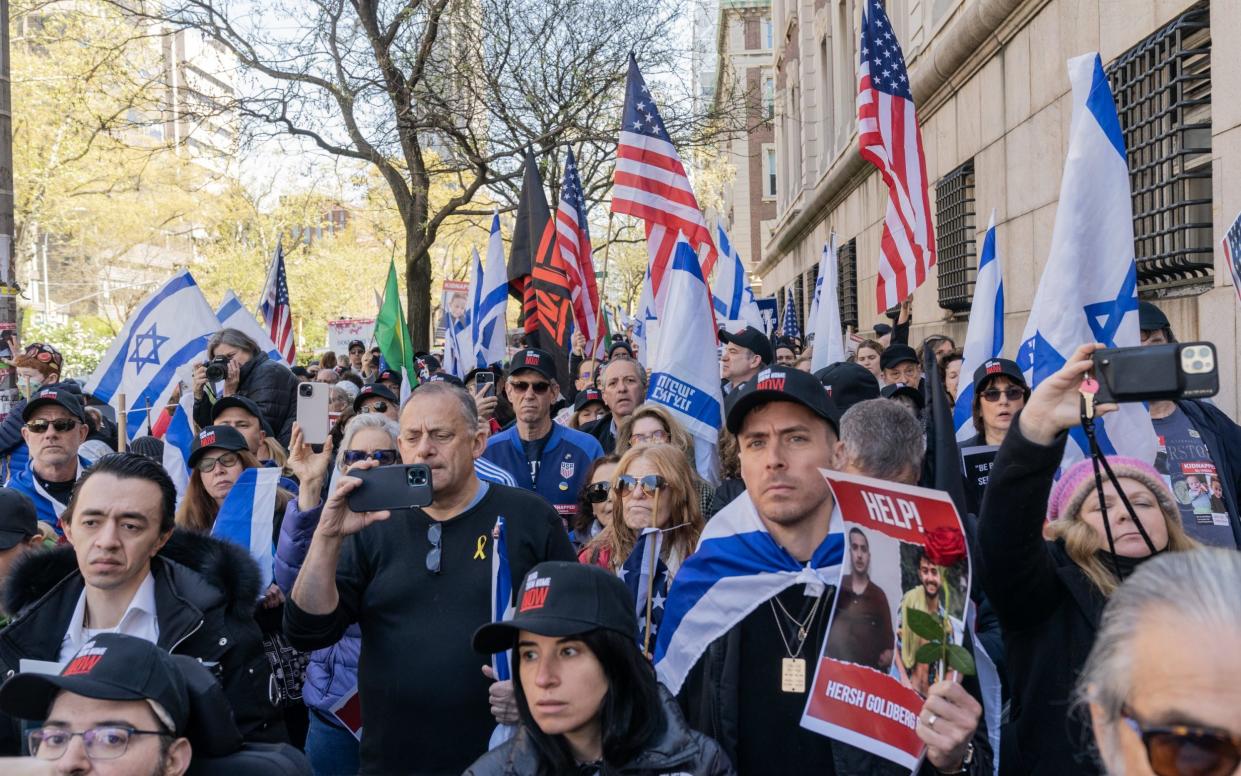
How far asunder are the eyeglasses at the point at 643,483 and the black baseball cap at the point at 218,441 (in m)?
1.95

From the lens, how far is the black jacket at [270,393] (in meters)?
8.71

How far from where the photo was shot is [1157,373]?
2.50 metres

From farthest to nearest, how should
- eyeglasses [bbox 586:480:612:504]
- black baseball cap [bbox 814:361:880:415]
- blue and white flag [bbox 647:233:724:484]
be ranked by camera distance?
black baseball cap [bbox 814:361:880:415] → blue and white flag [bbox 647:233:724:484] → eyeglasses [bbox 586:480:612:504]

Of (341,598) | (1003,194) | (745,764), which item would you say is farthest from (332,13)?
(745,764)

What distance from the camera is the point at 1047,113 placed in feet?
38.5

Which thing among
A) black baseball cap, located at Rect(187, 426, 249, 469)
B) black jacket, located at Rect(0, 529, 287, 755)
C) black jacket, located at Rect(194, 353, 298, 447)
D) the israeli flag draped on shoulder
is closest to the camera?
black jacket, located at Rect(194, 353, 298, 447)

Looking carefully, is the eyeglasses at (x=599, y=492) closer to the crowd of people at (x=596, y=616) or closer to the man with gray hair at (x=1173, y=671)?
the crowd of people at (x=596, y=616)

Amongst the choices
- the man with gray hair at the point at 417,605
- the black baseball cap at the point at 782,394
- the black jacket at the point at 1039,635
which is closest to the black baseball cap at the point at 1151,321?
the black jacket at the point at 1039,635

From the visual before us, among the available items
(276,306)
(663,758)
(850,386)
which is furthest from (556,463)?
(276,306)

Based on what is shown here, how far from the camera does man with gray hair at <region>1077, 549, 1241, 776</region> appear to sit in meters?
1.65

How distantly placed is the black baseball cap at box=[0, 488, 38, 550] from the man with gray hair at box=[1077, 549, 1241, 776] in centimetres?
391

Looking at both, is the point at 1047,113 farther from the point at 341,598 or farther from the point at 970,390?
the point at 341,598

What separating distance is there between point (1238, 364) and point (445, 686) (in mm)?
5572

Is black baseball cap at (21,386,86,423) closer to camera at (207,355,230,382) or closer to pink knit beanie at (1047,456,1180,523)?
camera at (207,355,230,382)
